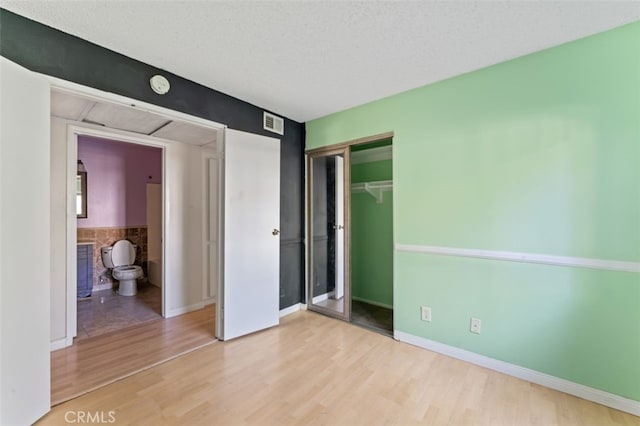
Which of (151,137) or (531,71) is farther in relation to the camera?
(151,137)

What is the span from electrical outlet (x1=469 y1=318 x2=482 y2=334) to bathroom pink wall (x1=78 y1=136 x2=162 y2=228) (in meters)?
5.10

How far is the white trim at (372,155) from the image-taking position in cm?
363

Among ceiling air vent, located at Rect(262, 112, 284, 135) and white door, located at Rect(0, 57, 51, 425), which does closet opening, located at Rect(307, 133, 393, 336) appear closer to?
ceiling air vent, located at Rect(262, 112, 284, 135)

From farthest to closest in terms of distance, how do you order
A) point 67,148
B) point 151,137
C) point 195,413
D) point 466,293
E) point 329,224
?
point 329,224
point 151,137
point 67,148
point 466,293
point 195,413

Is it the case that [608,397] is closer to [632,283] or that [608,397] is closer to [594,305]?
[594,305]

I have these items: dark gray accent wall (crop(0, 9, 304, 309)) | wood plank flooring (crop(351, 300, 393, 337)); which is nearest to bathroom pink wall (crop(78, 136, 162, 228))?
dark gray accent wall (crop(0, 9, 304, 309))

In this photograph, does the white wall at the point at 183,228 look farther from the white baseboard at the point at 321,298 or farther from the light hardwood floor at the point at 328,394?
the white baseboard at the point at 321,298

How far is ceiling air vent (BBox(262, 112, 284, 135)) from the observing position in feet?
10.3

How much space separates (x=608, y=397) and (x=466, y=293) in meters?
0.97

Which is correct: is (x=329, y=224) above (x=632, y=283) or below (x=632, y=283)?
above

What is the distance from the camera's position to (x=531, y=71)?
2.00 meters

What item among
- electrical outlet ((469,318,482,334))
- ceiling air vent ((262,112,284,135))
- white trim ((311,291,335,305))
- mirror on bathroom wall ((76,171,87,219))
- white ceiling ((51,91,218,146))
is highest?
ceiling air vent ((262,112,284,135))

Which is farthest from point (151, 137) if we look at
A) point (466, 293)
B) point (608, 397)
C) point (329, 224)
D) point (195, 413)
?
point (608, 397)

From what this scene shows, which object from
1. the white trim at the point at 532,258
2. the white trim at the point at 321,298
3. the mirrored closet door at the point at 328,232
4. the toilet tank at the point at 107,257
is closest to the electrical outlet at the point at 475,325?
the white trim at the point at 532,258
